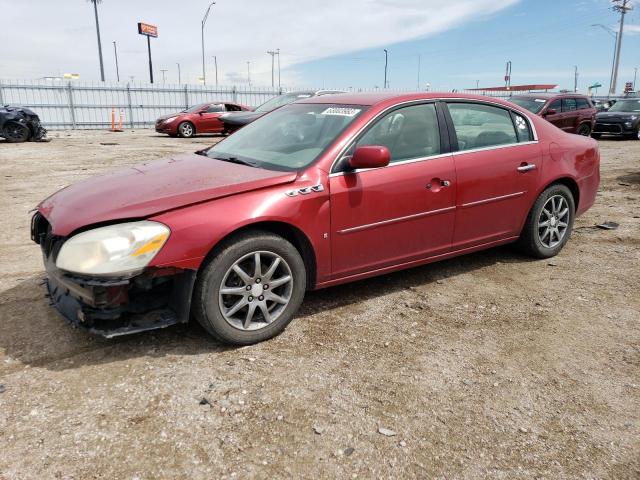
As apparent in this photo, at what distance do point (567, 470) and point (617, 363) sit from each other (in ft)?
3.81

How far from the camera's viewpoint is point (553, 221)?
4.80 meters

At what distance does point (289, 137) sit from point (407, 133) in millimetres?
904

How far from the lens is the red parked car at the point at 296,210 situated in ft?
9.27

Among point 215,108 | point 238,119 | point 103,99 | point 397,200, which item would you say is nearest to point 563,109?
point 238,119

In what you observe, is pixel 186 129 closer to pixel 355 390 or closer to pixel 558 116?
pixel 558 116

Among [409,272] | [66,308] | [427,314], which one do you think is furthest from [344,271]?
[66,308]

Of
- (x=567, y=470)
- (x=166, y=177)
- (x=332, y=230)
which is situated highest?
(x=166, y=177)

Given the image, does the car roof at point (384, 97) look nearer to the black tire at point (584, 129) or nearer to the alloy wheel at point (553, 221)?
the alloy wheel at point (553, 221)

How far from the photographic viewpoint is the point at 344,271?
140 inches

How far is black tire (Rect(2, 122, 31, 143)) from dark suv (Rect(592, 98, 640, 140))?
19.6 metres

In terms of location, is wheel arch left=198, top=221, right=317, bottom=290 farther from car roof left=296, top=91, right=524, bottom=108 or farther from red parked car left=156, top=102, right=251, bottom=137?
red parked car left=156, top=102, right=251, bottom=137

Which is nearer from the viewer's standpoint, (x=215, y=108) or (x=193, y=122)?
(x=193, y=122)

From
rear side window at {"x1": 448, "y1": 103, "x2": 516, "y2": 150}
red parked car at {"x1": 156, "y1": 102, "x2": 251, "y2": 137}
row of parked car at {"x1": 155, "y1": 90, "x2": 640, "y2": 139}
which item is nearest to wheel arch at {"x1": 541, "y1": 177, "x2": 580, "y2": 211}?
rear side window at {"x1": 448, "y1": 103, "x2": 516, "y2": 150}

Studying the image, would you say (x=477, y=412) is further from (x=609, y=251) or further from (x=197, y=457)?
(x=609, y=251)
